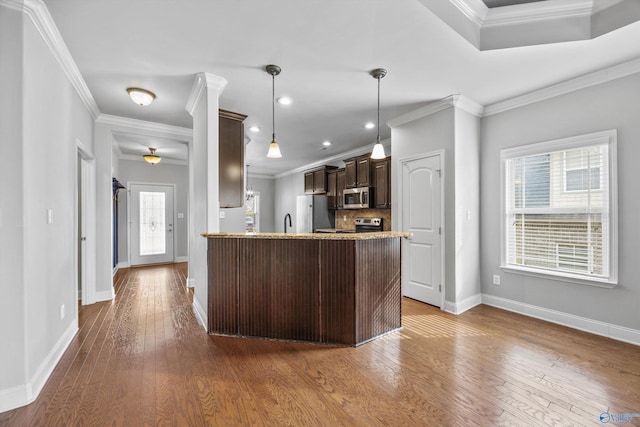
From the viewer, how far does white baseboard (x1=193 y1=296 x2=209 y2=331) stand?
313 centimetres

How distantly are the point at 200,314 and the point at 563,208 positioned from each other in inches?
164

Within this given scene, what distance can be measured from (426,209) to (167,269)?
217 inches

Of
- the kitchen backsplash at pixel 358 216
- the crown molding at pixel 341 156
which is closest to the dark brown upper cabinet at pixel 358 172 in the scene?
the crown molding at pixel 341 156

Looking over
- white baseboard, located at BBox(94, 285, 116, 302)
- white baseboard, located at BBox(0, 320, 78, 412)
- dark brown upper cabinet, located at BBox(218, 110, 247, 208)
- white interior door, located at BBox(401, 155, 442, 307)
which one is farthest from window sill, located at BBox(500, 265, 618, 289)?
white baseboard, located at BBox(94, 285, 116, 302)

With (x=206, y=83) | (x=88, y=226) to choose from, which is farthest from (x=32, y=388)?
(x=206, y=83)

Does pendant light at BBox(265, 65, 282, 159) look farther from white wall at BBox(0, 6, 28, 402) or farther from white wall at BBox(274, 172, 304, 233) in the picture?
white wall at BBox(274, 172, 304, 233)

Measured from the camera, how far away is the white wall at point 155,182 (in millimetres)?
6758

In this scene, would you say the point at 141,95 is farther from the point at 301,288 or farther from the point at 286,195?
the point at 286,195

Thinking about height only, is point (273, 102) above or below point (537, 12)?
below

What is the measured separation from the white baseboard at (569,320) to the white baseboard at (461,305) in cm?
18

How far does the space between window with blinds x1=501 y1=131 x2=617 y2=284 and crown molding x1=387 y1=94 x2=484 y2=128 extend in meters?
0.66

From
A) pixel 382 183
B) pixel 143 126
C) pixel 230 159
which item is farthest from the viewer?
pixel 382 183

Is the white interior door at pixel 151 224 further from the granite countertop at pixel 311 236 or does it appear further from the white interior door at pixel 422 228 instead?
the white interior door at pixel 422 228

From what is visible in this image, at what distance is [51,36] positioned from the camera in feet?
7.32
